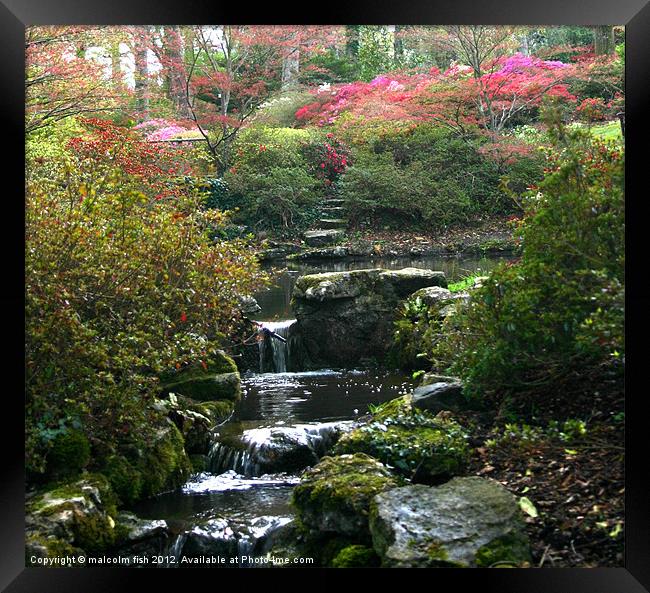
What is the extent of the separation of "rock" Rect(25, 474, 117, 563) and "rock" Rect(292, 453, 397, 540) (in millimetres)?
1045

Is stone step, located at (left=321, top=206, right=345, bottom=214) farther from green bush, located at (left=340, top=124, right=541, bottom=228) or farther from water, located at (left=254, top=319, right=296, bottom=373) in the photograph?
water, located at (left=254, top=319, right=296, bottom=373)

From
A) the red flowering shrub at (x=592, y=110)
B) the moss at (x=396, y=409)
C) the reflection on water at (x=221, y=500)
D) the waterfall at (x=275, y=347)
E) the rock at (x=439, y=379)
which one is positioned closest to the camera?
the reflection on water at (x=221, y=500)

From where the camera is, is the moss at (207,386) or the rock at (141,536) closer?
the rock at (141,536)

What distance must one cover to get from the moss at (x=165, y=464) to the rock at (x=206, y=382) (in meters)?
1.05

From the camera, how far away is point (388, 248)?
28.1 ft

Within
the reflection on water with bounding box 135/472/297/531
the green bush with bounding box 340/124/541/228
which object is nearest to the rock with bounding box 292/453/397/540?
the reflection on water with bounding box 135/472/297/531

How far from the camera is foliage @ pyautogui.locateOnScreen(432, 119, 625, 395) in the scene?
3.70m

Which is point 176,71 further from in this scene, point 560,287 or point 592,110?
point 560,287

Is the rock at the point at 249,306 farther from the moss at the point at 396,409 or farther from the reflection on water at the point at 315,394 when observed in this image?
the moss at the point at 396,409

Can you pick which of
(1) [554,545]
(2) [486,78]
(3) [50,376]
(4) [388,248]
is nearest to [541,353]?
(1) [554,545]

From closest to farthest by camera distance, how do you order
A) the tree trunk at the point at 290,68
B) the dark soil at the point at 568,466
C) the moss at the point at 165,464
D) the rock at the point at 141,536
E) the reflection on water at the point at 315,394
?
the dark soil at the point at 568,466 → the rock at the point at 141,536 → the moss at the point at 165,464 → the reflection on water at the point at 315,394 → the tree trunk at the point at 290,68

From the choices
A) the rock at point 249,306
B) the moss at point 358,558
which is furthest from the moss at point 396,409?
the rock at point 249,306
